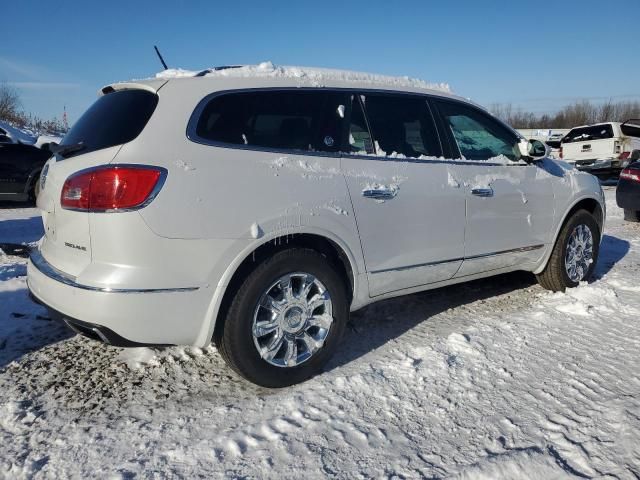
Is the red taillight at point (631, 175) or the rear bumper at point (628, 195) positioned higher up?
the red taillight at point (631, 175)

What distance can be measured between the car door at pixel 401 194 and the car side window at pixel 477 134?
0.24 m

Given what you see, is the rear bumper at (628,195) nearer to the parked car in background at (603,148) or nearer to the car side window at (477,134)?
the car side window at (477,134)

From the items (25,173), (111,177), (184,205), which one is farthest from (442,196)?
(25,173)

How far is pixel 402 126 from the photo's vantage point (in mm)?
3479

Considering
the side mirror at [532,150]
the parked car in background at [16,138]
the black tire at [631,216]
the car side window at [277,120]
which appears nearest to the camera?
the car side window at [277,120]

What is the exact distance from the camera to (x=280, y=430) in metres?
2.45

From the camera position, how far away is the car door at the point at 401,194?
10.1ft

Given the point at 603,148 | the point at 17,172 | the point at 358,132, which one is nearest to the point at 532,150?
the point at 358,132

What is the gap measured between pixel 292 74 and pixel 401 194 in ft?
3.26

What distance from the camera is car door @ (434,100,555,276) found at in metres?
3.71

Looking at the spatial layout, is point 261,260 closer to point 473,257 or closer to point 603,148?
point 473,257

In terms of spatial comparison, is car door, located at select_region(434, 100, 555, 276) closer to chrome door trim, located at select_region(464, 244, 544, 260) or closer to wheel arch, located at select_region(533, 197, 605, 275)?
chrome door trim, located at select_region(464, 244, 544, 260)

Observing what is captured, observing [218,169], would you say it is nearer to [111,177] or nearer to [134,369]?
[111,177]

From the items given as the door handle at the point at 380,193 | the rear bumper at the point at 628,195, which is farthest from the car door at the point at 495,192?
the rear bumper at the point at 628,195
